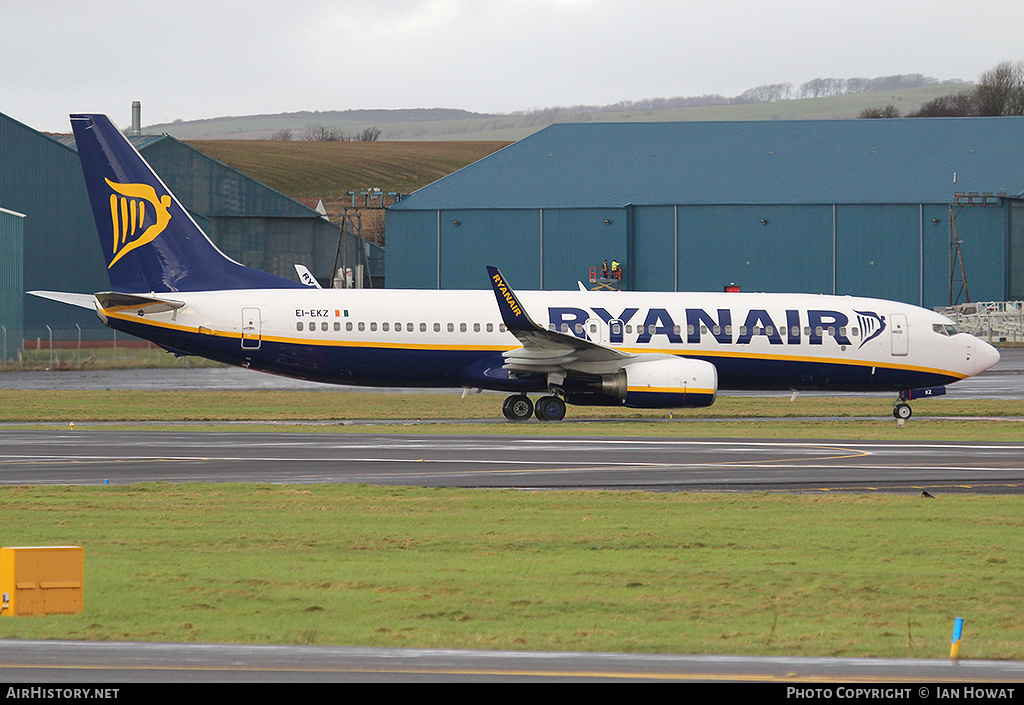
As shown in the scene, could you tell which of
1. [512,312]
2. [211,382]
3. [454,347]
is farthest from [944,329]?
[211,382]

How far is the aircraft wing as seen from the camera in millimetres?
35656

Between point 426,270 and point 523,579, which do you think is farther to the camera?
point 426,270

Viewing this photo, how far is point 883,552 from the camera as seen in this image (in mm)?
16156

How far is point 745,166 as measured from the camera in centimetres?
8875

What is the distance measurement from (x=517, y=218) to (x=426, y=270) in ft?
23.0

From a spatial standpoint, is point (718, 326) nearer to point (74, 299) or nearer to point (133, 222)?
point (133, 222)

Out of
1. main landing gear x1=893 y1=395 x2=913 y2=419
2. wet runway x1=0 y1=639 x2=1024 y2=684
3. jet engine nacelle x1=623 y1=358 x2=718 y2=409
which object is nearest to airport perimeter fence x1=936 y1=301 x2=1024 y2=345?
main landing gear x1=893 y1=395 x2=913 y2=419

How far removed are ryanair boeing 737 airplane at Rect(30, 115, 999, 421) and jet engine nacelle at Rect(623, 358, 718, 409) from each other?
4.2 inches

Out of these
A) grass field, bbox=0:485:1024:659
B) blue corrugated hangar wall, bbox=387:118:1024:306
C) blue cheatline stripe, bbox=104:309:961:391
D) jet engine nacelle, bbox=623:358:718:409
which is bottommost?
grass field, bbox=0:485:1024:659

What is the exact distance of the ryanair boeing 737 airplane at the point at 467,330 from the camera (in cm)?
3697

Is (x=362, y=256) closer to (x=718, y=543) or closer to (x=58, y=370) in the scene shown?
(x=58, y=370)

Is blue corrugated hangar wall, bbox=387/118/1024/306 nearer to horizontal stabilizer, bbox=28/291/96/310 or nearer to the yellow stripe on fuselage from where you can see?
the yellow stripe on fuselage

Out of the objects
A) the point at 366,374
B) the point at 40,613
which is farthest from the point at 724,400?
the point at 40,613
